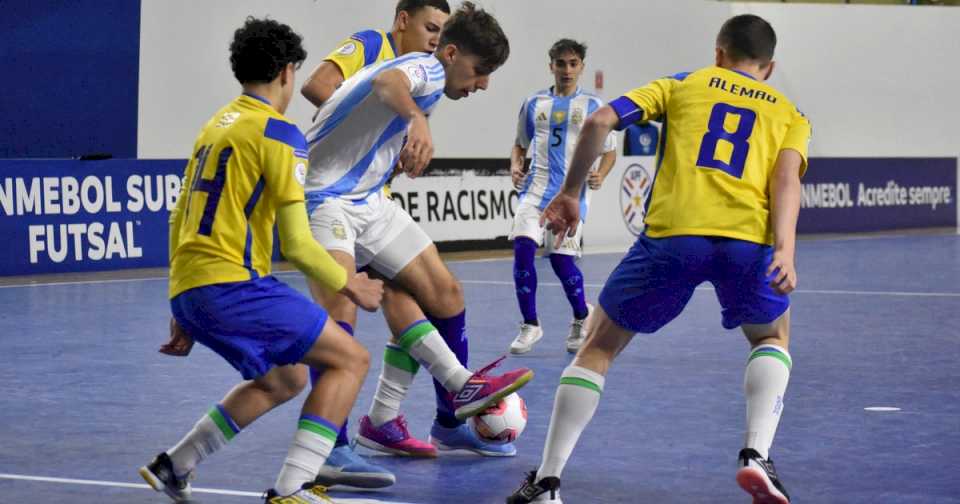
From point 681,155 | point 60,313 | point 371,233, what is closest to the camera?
point 681,155

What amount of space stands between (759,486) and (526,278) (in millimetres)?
5217

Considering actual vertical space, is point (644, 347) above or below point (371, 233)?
below

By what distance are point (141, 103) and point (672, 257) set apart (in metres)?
13.1

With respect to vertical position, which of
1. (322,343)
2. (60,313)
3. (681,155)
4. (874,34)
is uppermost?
(874,34)

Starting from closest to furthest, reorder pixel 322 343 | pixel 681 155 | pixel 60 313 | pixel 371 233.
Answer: pixel 322 343
pixel 681 155
pixel 371 233
pixel 60 313

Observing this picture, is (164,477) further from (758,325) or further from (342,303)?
(758,325)

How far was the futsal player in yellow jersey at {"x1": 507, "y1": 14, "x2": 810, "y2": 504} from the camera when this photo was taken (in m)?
5.08

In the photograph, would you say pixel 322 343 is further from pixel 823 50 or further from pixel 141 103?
pixel 823 50

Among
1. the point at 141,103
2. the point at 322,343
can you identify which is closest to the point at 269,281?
the point at 322,343

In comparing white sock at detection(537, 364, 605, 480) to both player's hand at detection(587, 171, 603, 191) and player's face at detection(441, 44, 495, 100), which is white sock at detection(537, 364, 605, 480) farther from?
player's hand at detection(587, 171, 603, 191)

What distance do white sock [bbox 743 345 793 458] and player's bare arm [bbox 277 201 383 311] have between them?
4.46 ft

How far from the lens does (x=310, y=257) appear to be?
4699 millimetres

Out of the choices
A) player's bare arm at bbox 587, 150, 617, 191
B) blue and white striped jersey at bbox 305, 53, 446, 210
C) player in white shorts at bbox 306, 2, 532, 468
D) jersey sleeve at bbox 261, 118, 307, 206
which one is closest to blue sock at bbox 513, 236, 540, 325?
player's bare arm at bbox 587, 150, 617, 191

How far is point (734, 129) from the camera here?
514 centimetres
